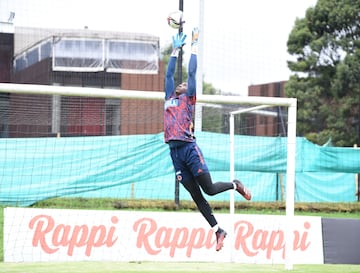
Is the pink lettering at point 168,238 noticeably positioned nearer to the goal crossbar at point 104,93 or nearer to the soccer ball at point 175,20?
the goal crossbar at point 104,93

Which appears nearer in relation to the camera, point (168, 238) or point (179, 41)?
point (179, 41)

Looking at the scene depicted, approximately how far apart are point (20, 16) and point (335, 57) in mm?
15261

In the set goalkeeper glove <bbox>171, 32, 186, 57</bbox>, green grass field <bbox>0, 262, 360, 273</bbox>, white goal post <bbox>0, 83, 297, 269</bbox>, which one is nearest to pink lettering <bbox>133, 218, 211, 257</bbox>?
green grass field <bbox>0, 262, 360, 273</bbox>

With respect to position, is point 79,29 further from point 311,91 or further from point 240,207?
point 311,91

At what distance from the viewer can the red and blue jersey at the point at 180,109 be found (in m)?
10.0

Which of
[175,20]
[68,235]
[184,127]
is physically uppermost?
[175,20]

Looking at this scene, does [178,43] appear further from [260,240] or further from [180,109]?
[260,240]

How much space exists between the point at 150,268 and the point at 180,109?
2.77 m

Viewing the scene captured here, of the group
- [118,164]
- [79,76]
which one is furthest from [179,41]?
[79,76]

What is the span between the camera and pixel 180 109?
10.1m

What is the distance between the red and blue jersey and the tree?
20406mm

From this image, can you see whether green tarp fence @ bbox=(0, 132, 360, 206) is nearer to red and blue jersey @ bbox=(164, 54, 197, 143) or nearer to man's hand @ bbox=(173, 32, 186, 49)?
red and blue jersey @ bbox=(164, 54, 197, 143)

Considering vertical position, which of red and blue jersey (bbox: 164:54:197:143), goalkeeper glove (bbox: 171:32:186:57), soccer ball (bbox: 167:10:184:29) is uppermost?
soccer ball (bbox: 167:10:184:29)

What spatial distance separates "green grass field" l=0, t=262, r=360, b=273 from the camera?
36.5 ft
